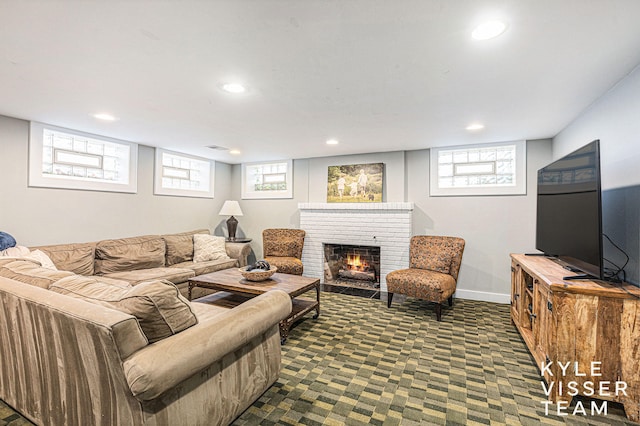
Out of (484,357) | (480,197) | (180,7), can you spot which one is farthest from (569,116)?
(180,7)

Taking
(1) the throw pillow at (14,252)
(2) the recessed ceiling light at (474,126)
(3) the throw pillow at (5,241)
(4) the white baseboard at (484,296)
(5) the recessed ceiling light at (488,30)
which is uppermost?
(2) the recessed ceiling light at (474,126)

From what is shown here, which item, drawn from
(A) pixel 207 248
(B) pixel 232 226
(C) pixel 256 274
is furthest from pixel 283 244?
(C) pixel 256 274

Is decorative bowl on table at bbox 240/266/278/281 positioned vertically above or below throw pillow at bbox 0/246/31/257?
below

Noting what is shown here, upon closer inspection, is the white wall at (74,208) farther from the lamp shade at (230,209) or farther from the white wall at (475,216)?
the white wall at (475,216)

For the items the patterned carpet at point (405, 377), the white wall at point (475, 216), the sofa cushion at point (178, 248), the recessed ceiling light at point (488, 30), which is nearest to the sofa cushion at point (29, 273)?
the patterned carpet at point (405, 377)

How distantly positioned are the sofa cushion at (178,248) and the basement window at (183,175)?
2.69ft

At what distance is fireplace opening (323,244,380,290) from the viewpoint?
4973 millimetres

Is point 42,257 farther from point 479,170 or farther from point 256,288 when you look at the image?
point 479,170

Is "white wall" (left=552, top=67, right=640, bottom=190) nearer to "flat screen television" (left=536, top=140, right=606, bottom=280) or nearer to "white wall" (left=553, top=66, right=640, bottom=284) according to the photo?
"white wall" (left=553, top=66, right=640, bottom=284)

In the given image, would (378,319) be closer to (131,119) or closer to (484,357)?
(484,357)

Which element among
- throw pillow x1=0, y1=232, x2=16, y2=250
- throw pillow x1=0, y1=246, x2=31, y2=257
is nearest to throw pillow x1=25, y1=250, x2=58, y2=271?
throw pillow x1=0, y1=246, x2=31, y2=257

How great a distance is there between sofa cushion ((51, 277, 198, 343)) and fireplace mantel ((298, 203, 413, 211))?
139 inches

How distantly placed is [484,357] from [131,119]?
166 inches

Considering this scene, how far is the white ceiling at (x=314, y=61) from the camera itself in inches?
56.2
